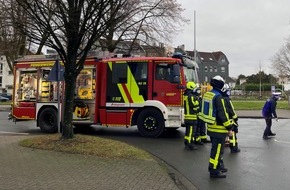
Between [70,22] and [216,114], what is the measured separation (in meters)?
4.52

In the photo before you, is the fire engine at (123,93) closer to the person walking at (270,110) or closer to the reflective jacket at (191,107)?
the reflective jacket at (191,107)

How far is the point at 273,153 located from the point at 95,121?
6174 millimetres

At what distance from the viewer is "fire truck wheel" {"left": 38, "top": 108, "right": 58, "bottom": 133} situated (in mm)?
14023

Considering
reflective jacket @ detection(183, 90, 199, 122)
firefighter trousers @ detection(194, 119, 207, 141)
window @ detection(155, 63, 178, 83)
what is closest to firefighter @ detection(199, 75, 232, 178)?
reflective jacket @ detection(183, 90, 199, 122)

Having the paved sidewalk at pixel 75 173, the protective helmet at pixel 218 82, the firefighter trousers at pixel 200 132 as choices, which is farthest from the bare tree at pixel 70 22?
the firefighter trousers at pixel 200 132

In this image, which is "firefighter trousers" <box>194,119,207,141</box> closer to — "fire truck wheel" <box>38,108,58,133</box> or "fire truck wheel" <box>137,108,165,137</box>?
"fire truck wheel" <box>137,108,165,137</box>

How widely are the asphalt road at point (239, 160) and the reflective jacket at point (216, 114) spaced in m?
0.94

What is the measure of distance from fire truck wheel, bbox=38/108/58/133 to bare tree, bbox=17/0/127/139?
426 centimetres

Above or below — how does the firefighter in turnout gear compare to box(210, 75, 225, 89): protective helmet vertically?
below

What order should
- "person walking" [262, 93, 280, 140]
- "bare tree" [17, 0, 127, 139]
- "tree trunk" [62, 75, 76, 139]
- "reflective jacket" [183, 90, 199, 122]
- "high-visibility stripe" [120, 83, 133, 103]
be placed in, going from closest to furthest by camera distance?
"bare tree" [17, 0, 127, 139] < "tree trunk" [62, 75, 76, 139] < "reflective jacket" [183, 90, 199, 122] < "person walking" [262, 93, 280, 140] < "high-visibility stripe" [120, 83, 133, 103]

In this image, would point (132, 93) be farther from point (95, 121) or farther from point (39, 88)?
point (39, 88)

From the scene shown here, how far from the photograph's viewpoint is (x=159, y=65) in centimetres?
1229

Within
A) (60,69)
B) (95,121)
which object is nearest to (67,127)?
(60,69)

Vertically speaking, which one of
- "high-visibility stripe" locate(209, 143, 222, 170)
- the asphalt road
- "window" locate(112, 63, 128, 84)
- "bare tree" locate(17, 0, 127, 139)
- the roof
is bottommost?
the asphalt road
